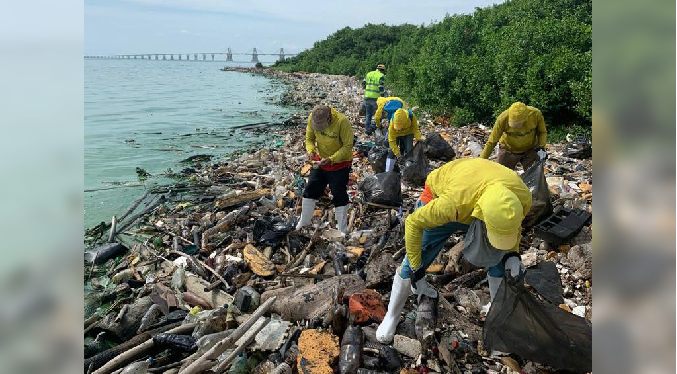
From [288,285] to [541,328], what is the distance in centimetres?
267

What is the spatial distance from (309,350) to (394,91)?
2184 centimetres

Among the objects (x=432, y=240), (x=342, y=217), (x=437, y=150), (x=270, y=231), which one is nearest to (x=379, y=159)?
(x=437, y=150)

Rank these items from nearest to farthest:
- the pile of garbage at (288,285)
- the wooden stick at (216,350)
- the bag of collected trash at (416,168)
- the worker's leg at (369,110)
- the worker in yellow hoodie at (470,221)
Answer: the worker in yellow hoodie at (470,221), the wooden stick at (216,350), the pile of garbage at (288,285), the bag of collected trash at (416,168), the worker's leg at (369,110)

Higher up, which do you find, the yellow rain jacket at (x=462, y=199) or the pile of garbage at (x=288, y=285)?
the yellow rain jacket at (x=462, y=199)

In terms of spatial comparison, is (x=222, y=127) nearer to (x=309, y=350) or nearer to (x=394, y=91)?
(x=394, y=91)

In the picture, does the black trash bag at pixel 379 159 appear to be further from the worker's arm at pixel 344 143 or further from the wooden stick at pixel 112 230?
the wooden stick at pixel 112 230

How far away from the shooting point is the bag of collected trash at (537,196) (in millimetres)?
5109

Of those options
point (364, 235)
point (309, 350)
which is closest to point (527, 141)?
point (364, 235)

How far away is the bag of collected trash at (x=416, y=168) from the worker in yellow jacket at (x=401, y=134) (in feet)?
0.53

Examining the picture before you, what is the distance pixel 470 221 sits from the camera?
10.7 ft

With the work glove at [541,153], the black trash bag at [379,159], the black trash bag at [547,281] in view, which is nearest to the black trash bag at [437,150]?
the black trash bag at [379,159]

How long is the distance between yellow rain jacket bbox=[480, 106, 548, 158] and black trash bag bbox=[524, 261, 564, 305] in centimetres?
191

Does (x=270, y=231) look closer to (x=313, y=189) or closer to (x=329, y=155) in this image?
(x=313, y=189)

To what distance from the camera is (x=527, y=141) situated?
19.7 feet
